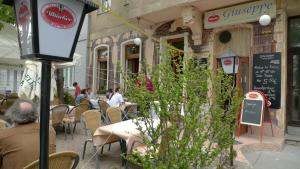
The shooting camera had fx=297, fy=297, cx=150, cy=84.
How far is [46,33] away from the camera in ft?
6.17

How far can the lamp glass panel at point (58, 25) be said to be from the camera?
1.87 metres

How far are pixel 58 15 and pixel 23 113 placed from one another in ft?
4.25

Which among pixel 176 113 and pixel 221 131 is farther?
pixel 221 131

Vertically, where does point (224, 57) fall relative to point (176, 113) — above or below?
above

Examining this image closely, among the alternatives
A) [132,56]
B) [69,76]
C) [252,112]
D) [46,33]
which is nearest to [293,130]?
[252,112]

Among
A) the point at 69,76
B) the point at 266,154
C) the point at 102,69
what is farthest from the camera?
the point at 69,76

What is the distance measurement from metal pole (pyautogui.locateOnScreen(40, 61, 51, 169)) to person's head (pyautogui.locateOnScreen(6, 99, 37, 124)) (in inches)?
40.0

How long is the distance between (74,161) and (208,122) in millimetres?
1367

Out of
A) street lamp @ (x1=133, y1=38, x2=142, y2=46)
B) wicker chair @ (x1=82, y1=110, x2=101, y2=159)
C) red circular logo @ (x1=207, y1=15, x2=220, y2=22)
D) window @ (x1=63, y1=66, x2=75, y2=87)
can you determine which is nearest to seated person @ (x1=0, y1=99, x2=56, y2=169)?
wicker chair @ (x1=82, y1=110, x2=101, y2=159)

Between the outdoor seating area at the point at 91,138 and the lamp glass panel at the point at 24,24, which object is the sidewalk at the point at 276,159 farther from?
the lamp glass panel at the point at 24,24

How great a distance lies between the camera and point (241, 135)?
7203 mm

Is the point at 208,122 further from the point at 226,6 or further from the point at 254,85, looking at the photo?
the point at 226,6

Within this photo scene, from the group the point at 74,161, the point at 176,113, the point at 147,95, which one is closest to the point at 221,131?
the point at 176,113

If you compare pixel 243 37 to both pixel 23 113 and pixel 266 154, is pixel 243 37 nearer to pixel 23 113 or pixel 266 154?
pixel 266 154
